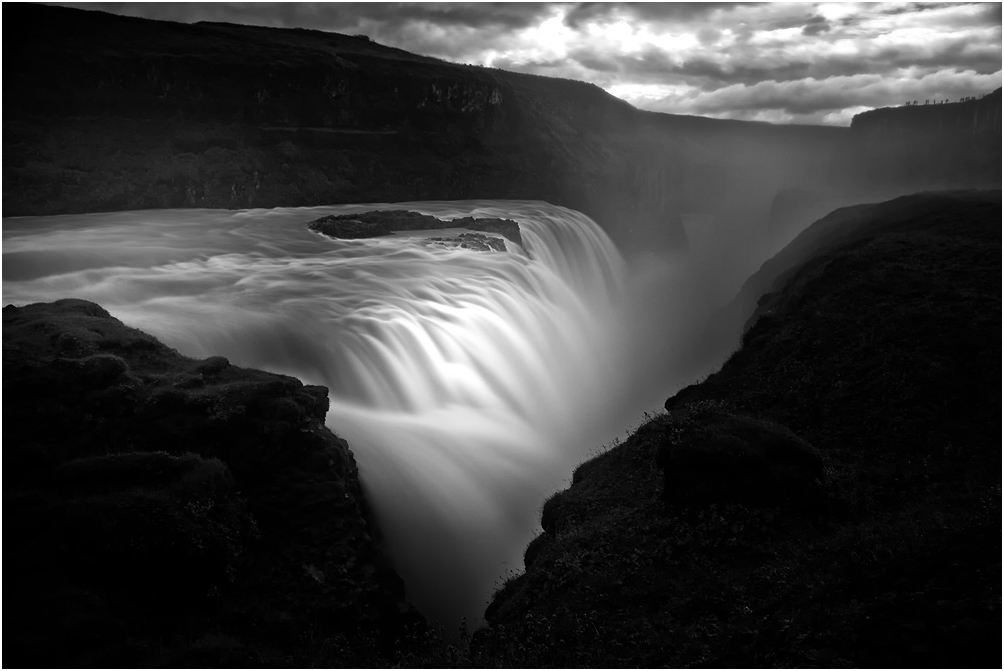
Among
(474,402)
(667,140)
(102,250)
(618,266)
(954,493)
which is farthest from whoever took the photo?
(667,140)

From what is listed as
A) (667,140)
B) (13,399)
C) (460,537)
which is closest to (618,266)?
(460,537)

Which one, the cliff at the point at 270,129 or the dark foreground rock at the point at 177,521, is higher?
the cliff at the point at 270,129

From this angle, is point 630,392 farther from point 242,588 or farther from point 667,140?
point 667,140

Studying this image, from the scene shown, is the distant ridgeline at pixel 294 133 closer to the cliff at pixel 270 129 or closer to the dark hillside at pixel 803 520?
the cliff at pixel 270 129

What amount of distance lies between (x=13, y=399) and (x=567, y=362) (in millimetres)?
21272

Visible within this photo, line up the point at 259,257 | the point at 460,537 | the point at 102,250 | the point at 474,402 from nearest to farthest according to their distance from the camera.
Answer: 1. the point at 460,537
2. the point at 474,402
3. the point at 102,250
4. the point at 259,257

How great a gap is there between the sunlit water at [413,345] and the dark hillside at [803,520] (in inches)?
68.2

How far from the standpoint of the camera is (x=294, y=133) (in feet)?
160

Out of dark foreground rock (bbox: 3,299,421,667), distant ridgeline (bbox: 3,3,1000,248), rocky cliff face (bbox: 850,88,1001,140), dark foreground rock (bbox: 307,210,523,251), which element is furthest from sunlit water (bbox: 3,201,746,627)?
rocky cliff face (bbox: 850,88,1001,140)

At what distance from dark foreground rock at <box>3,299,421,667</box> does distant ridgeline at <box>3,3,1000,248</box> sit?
93.4 feet

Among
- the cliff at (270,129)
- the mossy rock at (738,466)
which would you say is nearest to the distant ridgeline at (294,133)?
the cliff at (270,129)

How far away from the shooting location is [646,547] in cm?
1099

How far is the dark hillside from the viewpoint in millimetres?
8016

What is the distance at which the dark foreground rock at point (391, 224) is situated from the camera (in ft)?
111
